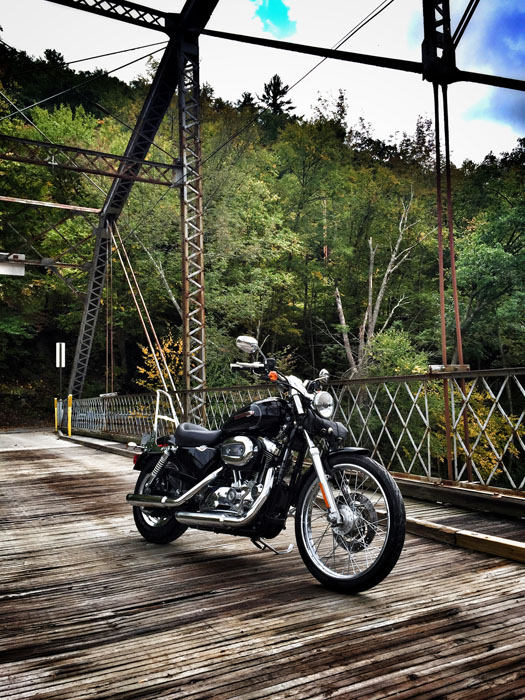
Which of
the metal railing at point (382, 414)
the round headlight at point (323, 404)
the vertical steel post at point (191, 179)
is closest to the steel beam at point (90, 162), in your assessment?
the vertical steel post at point (191, 179)

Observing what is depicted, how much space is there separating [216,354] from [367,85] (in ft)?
52.0

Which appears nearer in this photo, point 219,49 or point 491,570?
point 491,570

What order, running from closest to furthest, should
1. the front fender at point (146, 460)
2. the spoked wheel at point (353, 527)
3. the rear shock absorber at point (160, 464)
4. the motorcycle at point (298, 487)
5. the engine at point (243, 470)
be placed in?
the spoked wheel at point (353, 527) → the motorcycle at point (298, 487) → the engine at point (243, 470) → the rear shock absorber at point (160, 464) → the front fender at point (146, 460)

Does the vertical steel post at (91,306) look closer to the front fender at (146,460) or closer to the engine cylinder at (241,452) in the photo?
the front fender at (146,460)

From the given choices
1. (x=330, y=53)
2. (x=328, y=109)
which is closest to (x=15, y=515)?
(x=330, y=53)

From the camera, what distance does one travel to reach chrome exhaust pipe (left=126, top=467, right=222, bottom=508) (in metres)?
3.19

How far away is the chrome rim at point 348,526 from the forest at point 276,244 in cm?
1675

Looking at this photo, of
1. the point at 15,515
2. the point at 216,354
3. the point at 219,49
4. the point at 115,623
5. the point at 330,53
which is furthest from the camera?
the point at 219,49

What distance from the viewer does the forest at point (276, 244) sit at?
20.9 metres

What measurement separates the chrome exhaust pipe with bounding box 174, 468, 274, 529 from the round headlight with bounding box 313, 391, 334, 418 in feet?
1.20

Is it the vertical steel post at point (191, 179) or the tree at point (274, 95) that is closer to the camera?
the vertical steel post at point (191, 179)

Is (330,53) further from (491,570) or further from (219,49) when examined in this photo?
(219,49)

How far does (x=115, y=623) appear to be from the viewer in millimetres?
2395

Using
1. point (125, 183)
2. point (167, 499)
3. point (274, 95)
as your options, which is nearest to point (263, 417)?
point (167, 499)
